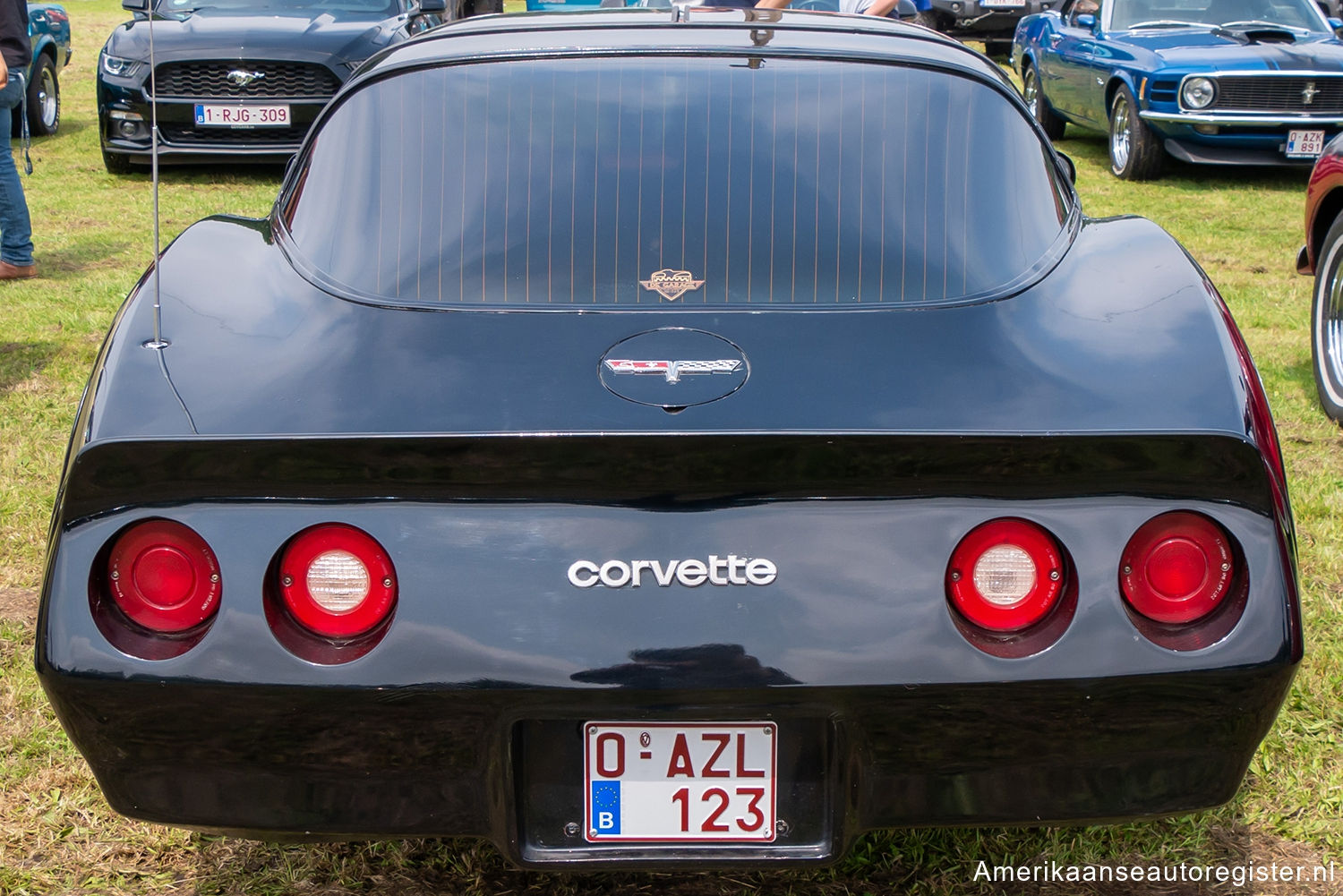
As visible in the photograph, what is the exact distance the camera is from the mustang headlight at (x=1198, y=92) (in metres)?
9.50

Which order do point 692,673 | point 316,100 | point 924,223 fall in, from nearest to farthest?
point 692,673 < point 924,223 < point 316,100

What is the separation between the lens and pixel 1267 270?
7.46 m

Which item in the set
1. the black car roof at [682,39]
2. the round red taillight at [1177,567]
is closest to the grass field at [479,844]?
the round red taillight at [1177,567]

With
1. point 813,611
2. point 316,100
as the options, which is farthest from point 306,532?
point 316,100

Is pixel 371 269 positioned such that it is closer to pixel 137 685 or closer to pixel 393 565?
pixel 393 565

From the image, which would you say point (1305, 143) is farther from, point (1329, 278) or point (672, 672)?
point (672, 672)

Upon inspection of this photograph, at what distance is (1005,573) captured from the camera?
6.26 feet

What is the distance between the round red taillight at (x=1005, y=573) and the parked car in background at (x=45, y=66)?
11.0m

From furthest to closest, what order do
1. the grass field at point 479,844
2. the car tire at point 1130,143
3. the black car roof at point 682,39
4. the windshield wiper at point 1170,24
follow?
the windshield wiper at point 1170,24, the car tire at point 1130,143, the black car roof at point 682,39, the grass field at point 479,844

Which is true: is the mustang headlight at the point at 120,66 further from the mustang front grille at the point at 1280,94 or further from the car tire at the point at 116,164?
the mustang front grille at the point at 1280,94

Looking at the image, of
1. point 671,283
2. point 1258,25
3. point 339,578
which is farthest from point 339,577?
point 1258,25

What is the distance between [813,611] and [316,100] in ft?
27.4

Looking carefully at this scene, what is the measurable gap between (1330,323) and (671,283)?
3615 mm

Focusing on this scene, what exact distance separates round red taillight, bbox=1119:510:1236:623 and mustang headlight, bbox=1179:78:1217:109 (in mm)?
8535
